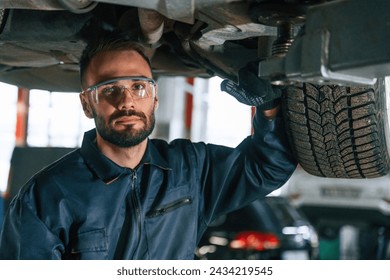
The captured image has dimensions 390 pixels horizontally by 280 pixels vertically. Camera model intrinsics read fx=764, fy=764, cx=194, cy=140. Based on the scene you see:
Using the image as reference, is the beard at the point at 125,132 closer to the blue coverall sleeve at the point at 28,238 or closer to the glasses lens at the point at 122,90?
the glasses lens at the point at 122,90

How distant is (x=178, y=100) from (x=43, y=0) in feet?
18.3

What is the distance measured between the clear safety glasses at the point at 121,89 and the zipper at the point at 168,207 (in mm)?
348

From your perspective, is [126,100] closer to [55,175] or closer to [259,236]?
[55,175]

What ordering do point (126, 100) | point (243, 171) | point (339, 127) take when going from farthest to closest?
point (243, 171), point (126, 100), point (339, 127)

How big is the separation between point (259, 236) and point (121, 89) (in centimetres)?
331

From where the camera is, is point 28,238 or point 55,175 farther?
point 55,175

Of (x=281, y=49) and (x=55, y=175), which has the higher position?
(x=281, y=49)

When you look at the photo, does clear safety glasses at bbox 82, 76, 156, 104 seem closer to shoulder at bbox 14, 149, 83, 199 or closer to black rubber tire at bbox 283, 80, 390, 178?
shoulder at bbox 14, 149, 83, 199

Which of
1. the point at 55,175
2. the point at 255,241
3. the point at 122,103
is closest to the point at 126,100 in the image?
the point at 122,103

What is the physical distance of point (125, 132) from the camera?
7.59ft

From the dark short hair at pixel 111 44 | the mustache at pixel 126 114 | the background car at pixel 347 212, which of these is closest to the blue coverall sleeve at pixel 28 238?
the mustache at pixel 126 114

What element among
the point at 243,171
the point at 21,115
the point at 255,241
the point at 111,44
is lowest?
the point at 255,241

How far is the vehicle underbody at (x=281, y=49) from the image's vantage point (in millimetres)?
1602
